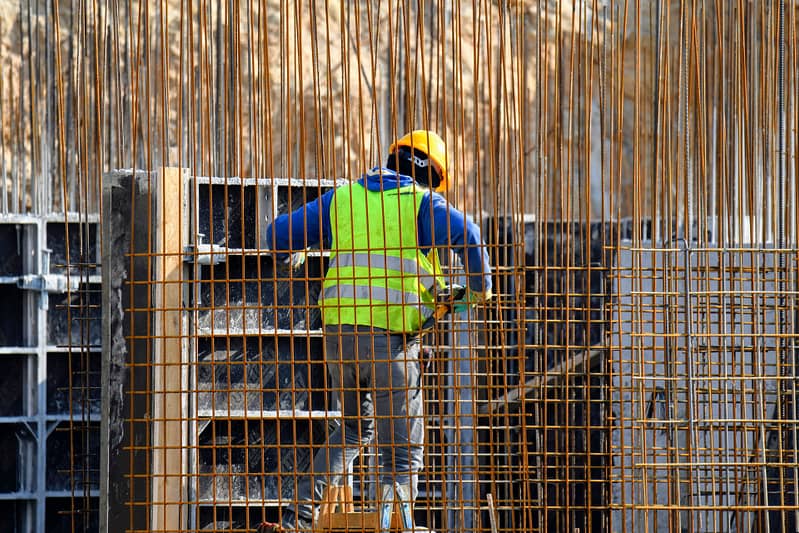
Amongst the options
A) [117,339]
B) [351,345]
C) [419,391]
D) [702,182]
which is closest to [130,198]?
[117,339]

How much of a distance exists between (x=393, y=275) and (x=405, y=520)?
1.26 m

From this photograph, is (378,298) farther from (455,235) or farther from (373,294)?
(455,235)

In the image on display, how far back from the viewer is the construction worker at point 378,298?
6156 millimetres

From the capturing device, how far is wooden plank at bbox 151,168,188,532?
6.10 m

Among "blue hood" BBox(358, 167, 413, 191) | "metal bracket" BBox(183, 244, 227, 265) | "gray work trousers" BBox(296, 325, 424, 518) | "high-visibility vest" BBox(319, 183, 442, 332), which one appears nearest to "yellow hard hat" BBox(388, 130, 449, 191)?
"blue hood" BBox(358, 167, 413, 191)

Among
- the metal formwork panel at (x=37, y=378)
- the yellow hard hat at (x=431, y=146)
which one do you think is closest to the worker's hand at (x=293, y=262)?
the yellow hard hat at (x=431, y=146)

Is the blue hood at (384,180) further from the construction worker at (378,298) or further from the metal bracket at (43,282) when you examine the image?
the metal bracket at (43,282)

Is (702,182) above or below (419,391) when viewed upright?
Answer: above

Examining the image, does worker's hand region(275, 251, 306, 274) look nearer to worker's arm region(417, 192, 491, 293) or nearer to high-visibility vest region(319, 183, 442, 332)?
high-visibility vest region(319, 183, 442, 332)

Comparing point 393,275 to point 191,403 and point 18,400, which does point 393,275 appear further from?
point 18,400

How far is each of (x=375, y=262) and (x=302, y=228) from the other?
42 cm

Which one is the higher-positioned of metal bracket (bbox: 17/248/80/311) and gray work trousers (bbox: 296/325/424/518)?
metal bracket (bbox: 17/248/80/311)

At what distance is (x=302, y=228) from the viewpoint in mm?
6367

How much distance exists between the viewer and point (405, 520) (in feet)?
20.7
